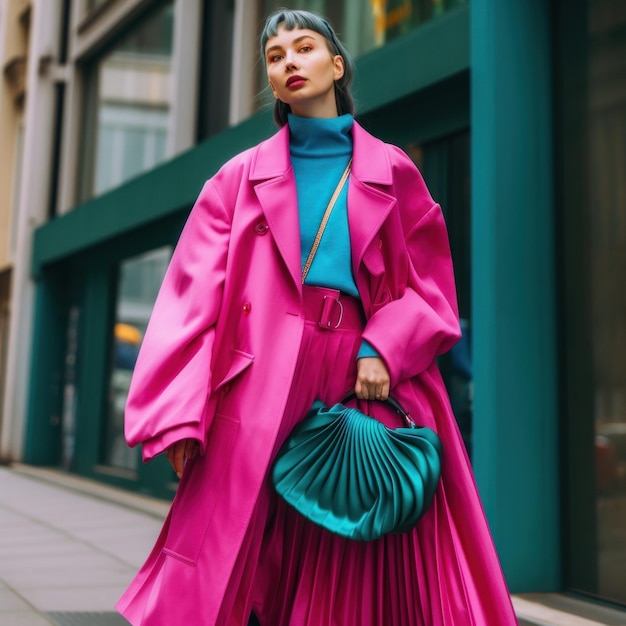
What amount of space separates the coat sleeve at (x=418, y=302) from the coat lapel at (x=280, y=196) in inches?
10.9

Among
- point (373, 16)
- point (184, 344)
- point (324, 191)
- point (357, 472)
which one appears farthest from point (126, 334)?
point (357, 472)

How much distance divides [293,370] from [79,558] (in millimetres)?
3673

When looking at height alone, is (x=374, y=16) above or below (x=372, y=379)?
above

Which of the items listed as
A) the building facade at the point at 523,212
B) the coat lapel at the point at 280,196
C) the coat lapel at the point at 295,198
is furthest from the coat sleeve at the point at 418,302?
the building facade at the point at 523,212

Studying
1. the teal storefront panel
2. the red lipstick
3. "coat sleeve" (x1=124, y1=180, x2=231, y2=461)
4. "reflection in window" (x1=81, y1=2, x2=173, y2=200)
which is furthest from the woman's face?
"reflection in window" (x1=81, y1=2, x2=173, y2=200)

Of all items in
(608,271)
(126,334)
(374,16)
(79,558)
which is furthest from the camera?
(126,334)

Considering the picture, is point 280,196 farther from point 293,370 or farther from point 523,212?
point 523,212

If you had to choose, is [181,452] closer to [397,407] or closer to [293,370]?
[293,370]

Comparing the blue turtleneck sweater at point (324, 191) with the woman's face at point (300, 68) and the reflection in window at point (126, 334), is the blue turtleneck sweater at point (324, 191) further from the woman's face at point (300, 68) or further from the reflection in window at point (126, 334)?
the reflection in window at point (126, 334)

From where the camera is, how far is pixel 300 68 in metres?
2.64

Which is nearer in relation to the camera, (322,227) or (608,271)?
(322,227)

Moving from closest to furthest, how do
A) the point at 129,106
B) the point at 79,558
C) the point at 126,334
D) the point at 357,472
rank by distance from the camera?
the point at 357,472 < the point at 79,558 < the point at 126,334 < the point at 129,106

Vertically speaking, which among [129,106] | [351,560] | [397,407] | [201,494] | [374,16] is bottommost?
[351,560]

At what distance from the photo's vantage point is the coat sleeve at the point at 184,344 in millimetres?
2334
